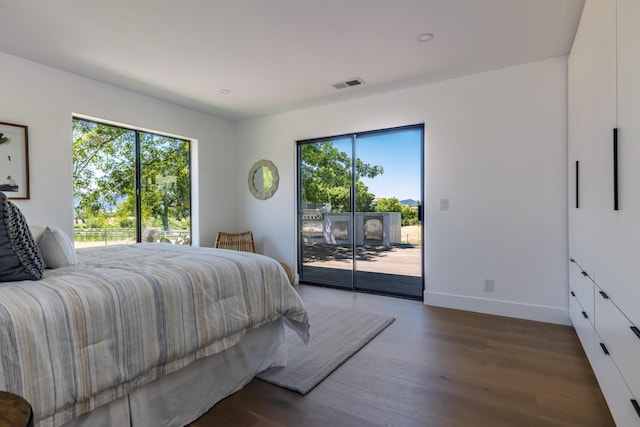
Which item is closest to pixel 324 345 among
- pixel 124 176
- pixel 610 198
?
pixel 610 198

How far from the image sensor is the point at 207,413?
173 cm

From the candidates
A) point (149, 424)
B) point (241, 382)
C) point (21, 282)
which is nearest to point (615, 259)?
point (241, 382)

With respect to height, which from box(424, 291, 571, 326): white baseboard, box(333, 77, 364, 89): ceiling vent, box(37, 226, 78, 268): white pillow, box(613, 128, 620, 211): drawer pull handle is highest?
box(333, 77, 364, 89): ceiling vent

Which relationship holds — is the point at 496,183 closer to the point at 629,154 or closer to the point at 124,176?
the point at 629,154

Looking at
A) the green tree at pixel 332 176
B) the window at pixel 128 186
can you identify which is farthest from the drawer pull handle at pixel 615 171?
the window at pixel 128 186

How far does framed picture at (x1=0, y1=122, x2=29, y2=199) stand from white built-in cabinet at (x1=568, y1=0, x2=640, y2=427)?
418 cm

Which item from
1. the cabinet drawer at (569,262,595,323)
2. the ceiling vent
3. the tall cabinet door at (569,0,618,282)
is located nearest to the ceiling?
the ceiling vent

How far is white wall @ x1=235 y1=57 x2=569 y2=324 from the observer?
A: 3.00m

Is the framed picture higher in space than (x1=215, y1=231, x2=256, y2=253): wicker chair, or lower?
higher

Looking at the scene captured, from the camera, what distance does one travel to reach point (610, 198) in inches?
63.3

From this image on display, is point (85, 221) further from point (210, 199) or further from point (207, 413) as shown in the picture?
point (207, 413)

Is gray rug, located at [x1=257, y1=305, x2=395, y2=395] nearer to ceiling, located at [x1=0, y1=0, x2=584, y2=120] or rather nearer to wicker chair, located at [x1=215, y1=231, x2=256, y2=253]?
wicker chair, located at [x1=215, y1=231, x2=256, y2=253]

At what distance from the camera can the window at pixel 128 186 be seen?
347 cm

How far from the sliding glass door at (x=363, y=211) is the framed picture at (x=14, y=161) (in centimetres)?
291
